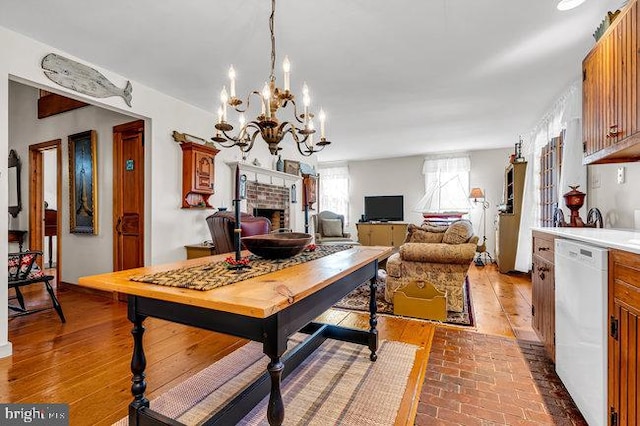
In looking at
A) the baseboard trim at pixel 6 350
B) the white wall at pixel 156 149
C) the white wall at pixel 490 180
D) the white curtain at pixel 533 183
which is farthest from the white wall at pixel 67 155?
the white wall at pixel 490 180

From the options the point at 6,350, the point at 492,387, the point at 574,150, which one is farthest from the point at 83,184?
the point at 574,150

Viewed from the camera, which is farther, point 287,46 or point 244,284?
point 287,46

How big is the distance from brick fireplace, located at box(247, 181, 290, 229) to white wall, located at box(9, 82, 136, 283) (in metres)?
1.80

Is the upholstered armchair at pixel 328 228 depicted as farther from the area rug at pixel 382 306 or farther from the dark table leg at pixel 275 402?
the dark table leg at pixel 275 402

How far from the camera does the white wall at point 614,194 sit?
2.19m

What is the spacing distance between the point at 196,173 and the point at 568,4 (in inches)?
146

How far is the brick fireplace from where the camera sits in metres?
4.71

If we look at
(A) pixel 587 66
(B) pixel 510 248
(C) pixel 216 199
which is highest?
(A) pixel 587 66

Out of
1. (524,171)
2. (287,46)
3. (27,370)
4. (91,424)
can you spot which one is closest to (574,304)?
(91,424)

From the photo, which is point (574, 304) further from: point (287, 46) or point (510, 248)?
point (510, 248)

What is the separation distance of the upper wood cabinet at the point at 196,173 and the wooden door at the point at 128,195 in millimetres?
456

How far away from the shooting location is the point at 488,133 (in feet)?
17.5

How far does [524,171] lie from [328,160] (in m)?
4.33

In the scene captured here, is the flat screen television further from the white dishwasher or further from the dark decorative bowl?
the dark decorative bowl
